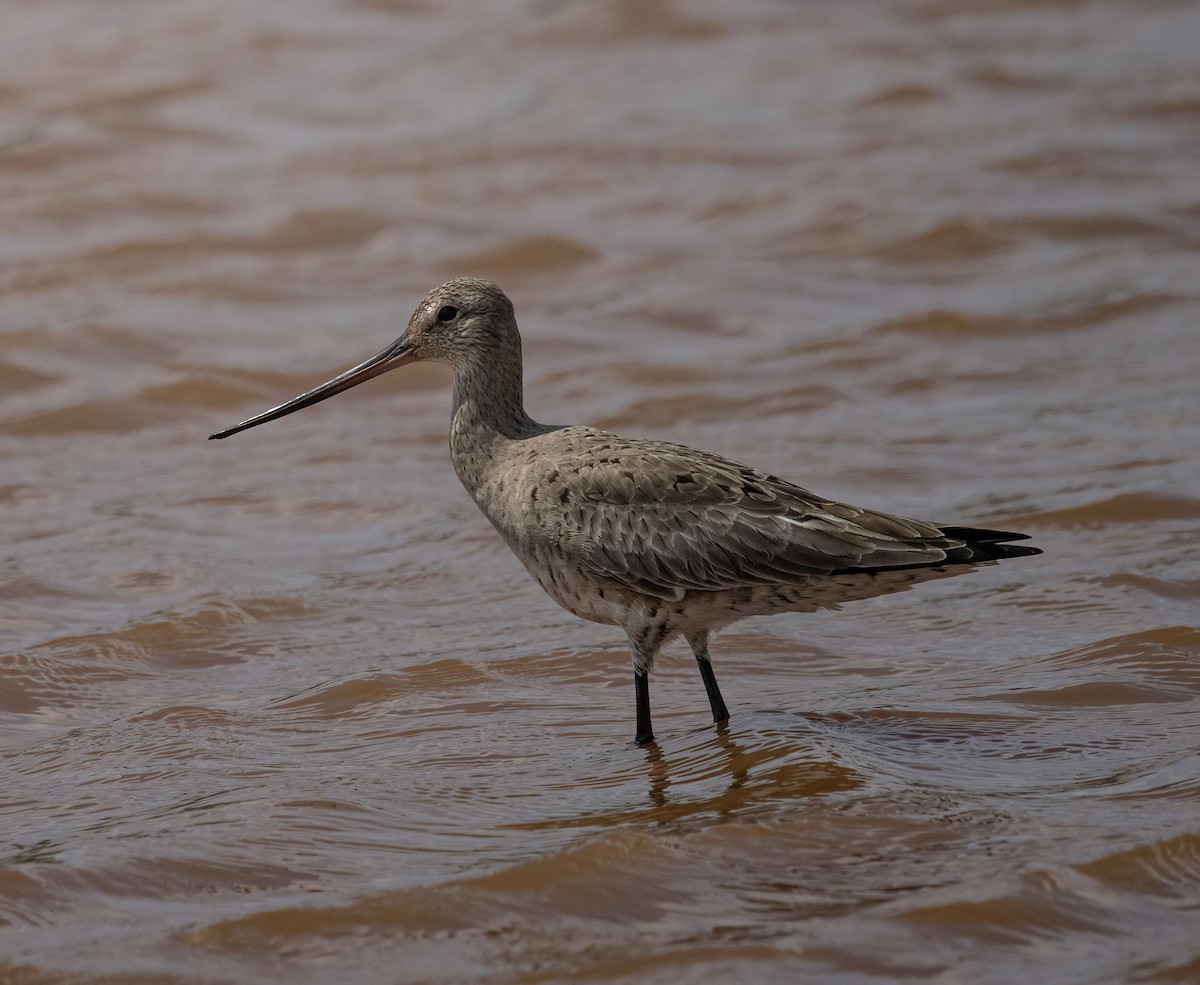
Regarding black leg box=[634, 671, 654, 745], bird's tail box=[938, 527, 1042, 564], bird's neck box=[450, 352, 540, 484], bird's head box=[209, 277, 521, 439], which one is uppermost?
bird's head box=[209, 277, 521, 439]

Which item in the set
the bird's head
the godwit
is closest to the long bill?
the bird's head

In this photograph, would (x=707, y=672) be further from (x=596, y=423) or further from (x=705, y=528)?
(x=596, y=423)

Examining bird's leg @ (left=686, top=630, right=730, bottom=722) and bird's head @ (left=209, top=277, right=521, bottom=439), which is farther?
bird's head @ (left=209, top=277, right=521, bottom=439)

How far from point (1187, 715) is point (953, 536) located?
1.13 m

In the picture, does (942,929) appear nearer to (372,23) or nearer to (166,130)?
(166,130)

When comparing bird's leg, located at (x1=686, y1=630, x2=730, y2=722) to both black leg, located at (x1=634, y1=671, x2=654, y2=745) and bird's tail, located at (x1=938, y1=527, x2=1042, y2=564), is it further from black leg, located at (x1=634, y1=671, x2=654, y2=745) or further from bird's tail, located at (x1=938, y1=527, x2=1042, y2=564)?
bird's tail, located at (x1=938, y1=527, x2=1042, y2=564)

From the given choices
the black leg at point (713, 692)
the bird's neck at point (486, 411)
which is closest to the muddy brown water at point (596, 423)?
the black leg at point (713, 692)

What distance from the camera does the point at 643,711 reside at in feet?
18.8


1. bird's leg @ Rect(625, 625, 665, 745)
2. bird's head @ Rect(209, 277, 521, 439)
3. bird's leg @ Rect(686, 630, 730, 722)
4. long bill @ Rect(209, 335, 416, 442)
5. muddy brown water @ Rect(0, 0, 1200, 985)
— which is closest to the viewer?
muddy brown water @ Rect(0, 0, 1200, 985)

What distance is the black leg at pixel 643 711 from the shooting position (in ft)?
18.7

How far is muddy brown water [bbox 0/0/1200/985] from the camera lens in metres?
4.76

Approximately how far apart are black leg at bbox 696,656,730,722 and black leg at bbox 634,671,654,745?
0.20 m

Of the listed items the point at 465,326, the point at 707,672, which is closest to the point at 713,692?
the point at 707,672

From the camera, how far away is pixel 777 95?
585 inches
